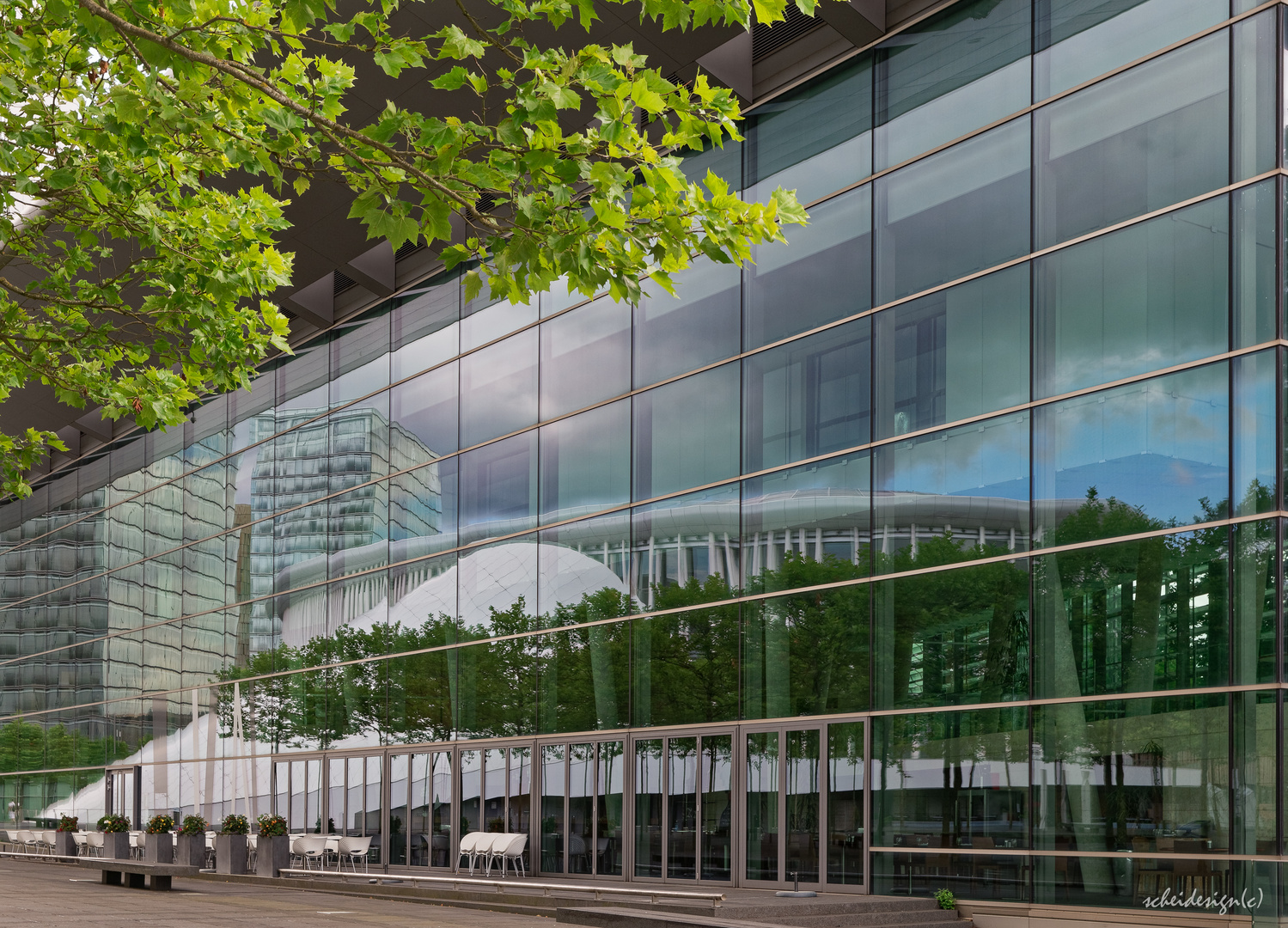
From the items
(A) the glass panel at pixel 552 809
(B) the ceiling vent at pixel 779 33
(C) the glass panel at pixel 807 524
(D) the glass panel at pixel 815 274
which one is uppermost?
(B) the ceiling vent at pixel 779 33

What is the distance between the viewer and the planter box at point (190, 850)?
26.3m

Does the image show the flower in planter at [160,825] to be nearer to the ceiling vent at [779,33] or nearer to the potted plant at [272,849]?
the potted plant at [272,849]

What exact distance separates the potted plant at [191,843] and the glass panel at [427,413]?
8150mm

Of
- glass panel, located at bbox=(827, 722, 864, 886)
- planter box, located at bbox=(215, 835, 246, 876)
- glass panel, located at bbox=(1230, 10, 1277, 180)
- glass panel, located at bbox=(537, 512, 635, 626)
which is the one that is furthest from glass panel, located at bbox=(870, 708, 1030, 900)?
planter box, located at bbox=(215, 835, 246, 876)

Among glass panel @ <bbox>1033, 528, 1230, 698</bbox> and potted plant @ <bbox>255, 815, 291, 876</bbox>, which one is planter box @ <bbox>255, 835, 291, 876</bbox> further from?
glass panel @ <bbox>1033, 528, 1230, 698</bbox>

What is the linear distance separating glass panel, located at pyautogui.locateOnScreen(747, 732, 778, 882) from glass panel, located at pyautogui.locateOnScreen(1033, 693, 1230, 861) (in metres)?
4.27

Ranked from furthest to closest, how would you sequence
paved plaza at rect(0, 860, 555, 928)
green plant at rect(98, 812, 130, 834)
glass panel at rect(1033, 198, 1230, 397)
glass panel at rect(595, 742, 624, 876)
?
1. green plant at rect(98, 812, 130, 834)
2. glass panel at rect(595, 742, 624, 876)
3. paved plaza at rect(0, 860, 555, 928)
4. glass panel at rect(1033, 198, 1230, 397)

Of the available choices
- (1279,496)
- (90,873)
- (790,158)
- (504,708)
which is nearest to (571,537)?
(504,708)

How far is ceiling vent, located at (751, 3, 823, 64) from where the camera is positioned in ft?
62.7

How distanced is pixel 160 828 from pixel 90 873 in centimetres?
291

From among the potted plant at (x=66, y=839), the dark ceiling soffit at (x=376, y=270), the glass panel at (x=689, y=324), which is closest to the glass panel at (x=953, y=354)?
the glass panel at (x=689, y=324)

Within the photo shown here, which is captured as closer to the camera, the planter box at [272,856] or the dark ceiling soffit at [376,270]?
the planter box at [272,856]

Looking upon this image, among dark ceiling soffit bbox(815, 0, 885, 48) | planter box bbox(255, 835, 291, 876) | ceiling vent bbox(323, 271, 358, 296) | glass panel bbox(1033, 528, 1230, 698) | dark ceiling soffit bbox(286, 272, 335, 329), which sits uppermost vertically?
dark ceiling soffit bbox(815, 0, 885, 48)

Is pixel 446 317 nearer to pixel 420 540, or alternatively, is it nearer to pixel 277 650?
pixel 420 540
